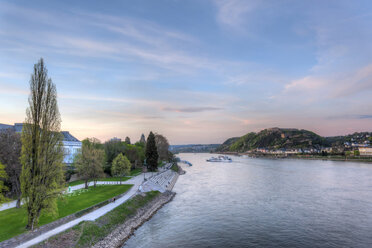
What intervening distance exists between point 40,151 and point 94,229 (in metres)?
10.3

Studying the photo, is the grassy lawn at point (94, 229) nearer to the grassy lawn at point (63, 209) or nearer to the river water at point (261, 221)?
the river water at point (261, 221)

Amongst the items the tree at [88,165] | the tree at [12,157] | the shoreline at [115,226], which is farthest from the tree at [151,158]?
the tree at [12,157]

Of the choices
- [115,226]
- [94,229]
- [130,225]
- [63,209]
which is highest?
[63,209]

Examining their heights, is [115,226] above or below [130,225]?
above

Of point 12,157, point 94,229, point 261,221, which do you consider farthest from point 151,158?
point 94,229

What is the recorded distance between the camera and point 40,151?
23.4m

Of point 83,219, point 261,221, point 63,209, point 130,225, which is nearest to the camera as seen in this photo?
point 83,219

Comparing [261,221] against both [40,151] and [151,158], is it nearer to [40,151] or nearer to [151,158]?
[40,151]

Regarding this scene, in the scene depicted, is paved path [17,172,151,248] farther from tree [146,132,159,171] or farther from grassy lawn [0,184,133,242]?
tree [146,132,159,171]

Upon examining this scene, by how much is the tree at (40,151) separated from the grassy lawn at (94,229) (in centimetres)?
292

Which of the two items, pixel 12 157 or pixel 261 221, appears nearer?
pixel 12 157

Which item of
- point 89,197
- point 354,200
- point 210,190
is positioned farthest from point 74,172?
point 354,200

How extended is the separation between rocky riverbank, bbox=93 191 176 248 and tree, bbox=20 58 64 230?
690 cm

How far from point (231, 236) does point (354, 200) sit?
3232 centimetres
